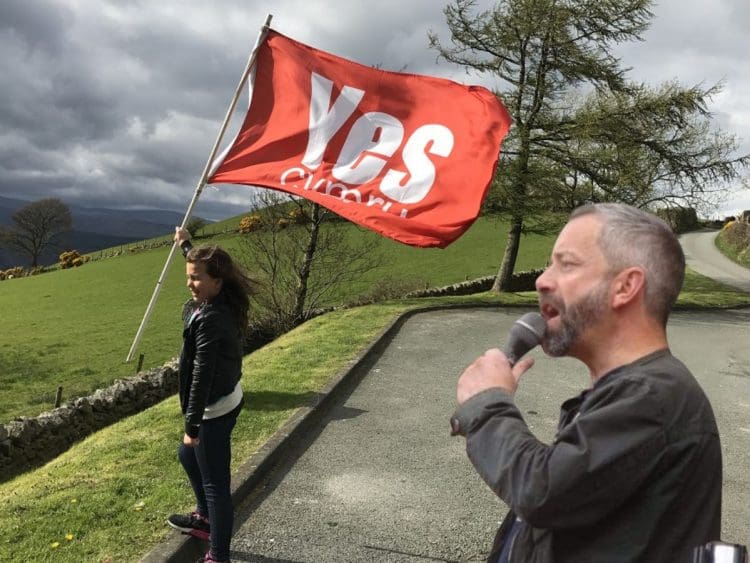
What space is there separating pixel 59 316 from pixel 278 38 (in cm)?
2657

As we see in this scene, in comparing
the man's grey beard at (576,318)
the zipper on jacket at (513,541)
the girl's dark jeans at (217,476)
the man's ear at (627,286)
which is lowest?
the girl's dark jeans at (217,476)

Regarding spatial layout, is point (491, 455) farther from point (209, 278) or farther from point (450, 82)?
point (450, 82)

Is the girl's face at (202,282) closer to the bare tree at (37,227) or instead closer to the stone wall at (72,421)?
the stone wall at (72,421)

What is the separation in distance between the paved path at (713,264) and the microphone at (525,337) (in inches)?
1094

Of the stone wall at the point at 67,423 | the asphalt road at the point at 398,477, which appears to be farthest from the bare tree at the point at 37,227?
the asphalt road at the point at 398,477

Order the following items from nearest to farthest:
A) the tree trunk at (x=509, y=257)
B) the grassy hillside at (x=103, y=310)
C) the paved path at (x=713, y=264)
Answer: the grassy hillside at (x=103, y=310) < the tree trunk at (x=509, y=257) < the paved path at (x=713, y=264)

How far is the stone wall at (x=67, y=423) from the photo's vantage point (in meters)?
7.78

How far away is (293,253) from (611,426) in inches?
638

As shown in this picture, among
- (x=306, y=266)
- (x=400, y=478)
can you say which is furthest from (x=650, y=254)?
(x=306, y=266)

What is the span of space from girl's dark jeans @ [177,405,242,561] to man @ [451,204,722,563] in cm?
262

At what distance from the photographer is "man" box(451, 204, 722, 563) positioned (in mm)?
1322

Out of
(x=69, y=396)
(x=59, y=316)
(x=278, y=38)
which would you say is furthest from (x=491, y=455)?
(x=59, y=316)

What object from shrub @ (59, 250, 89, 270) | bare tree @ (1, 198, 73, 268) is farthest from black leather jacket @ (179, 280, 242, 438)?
bare tree @ (1, 198, 73, 268)

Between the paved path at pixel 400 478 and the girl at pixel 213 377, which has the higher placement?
the girl at pixel 213 377
